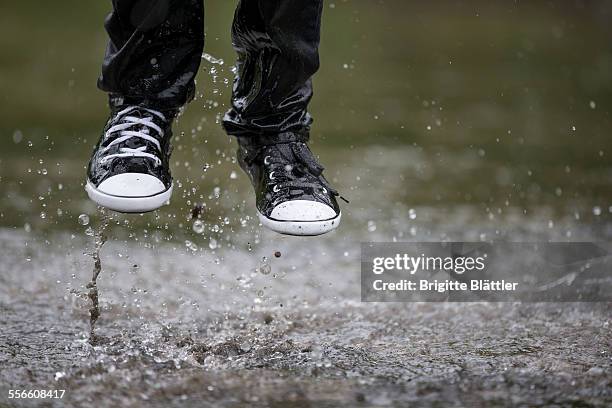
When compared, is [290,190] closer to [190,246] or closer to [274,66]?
[274,66]

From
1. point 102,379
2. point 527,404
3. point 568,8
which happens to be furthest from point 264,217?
point 568,8

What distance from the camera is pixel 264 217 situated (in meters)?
2.73

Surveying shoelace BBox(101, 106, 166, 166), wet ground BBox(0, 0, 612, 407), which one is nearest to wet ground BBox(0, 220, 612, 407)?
wet ground BBox(0, 0, 612, 407)

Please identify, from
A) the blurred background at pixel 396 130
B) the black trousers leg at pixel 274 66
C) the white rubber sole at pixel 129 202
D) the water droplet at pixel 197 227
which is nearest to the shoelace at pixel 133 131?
the white rubber sole at pixel 129 202

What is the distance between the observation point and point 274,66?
276 centimetres

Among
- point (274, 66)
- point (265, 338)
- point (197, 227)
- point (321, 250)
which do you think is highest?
point (274, 66)

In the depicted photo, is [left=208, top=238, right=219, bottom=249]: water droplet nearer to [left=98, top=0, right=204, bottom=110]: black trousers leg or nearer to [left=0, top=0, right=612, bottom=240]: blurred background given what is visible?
[left=0, top=0, right=612, bottom=240]: blurred background

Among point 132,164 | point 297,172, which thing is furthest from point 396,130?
point 132,164

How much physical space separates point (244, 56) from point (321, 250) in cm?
130

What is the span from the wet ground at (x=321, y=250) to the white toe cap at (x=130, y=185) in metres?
0.46

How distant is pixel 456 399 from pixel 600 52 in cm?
874

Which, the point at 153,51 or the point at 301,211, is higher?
the point at 153,51

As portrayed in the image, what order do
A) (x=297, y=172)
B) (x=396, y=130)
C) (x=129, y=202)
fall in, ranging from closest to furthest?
(x=129, y=202) → (x=297, y=172) → (x=396, y=130)

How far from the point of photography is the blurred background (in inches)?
180
